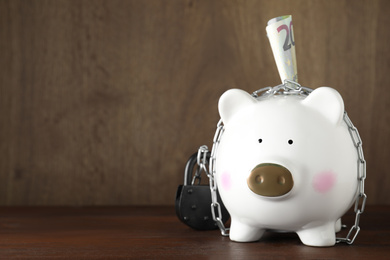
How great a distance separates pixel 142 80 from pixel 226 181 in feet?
2.10

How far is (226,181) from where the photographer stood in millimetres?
864

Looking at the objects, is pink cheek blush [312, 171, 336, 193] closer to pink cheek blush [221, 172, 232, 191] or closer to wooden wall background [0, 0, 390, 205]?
pink cheek blush [221, 172, 232, 191]

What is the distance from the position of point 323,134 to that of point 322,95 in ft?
0.22

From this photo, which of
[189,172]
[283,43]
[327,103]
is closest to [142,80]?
[189,172]

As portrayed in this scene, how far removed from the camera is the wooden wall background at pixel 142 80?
55.9 inches

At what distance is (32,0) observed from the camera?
1416mm

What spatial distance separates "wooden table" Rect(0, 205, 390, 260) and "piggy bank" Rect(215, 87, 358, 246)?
50mm

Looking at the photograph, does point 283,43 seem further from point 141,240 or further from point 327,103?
point 141,240

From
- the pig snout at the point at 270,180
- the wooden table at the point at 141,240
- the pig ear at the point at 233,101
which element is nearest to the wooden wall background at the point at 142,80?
the wooden table at the point at 141,240

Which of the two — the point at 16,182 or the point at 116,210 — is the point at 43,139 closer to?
the point at 16,182

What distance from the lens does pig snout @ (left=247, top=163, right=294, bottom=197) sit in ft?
2.61

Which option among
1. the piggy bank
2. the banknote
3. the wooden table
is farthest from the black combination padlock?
the banknote

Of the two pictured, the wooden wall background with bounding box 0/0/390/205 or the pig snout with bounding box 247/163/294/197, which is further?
the wooden wall background with bounding box 0/0/390/205

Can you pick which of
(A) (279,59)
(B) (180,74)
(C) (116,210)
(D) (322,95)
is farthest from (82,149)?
(D) (322,95)
